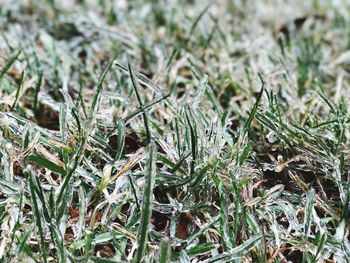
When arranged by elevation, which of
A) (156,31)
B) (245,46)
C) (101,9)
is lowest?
(245,46)

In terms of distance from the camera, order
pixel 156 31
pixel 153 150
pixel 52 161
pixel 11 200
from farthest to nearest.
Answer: pixel 156 31 < pixel 52 161 < pixel 11 200 < pixel 153 150

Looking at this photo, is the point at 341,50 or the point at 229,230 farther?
the point at 341,50

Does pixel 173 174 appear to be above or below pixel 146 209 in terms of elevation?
above

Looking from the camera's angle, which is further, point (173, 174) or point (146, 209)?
point (173, 174)

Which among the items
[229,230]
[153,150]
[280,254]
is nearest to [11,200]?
[153,150]

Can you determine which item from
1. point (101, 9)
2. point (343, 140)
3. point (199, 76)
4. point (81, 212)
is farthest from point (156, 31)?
point (81, 212)

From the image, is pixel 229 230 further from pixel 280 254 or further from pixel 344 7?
pixel 344 7

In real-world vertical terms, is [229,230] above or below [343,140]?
below

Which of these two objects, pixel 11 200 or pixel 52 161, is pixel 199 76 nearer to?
pixel 52 161

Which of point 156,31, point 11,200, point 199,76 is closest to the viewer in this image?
point 11,200
